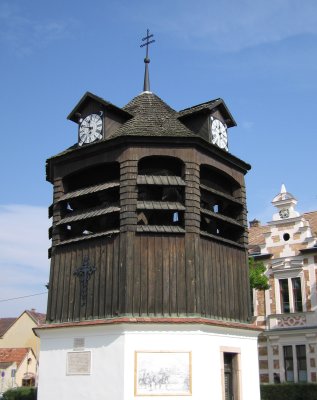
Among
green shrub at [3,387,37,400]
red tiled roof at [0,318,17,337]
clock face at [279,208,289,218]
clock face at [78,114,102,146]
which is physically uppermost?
clock face at [279,208,289,218]

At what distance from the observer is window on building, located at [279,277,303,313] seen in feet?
86.1

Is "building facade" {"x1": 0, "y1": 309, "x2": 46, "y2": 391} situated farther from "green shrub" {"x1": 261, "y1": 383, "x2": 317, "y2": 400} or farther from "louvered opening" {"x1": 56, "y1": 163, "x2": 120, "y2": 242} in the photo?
"louvered opening" {"x1": 56, "y1": 163, "x2": 120, "y2": 242}

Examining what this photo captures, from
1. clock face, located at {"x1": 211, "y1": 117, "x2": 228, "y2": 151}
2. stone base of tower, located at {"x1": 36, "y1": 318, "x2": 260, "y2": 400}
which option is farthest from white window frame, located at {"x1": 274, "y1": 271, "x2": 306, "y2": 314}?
stone base of tower, located at {"x1": 36, "y1": 318, "x2": 260, "y2": 400}

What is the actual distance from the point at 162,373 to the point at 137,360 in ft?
2.25

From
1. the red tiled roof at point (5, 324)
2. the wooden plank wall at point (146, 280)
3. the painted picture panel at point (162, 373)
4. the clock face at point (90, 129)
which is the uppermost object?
the clock face at point (90, 129)

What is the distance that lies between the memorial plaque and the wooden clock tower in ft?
0.12

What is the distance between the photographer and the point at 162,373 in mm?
13562

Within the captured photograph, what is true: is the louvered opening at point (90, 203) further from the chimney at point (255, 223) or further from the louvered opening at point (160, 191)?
the chimney at point (255, 223)

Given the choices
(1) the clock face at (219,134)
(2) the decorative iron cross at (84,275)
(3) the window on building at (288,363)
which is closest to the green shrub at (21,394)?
(2) the decorative iron cross at (84,275)

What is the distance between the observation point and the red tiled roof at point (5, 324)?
5598cm

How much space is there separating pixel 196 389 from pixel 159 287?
2721mm

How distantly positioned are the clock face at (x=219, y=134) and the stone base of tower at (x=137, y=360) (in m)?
5.66

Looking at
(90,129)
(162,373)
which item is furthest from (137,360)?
(90,129)

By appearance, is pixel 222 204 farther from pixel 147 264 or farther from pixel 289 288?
pixel 289 288
